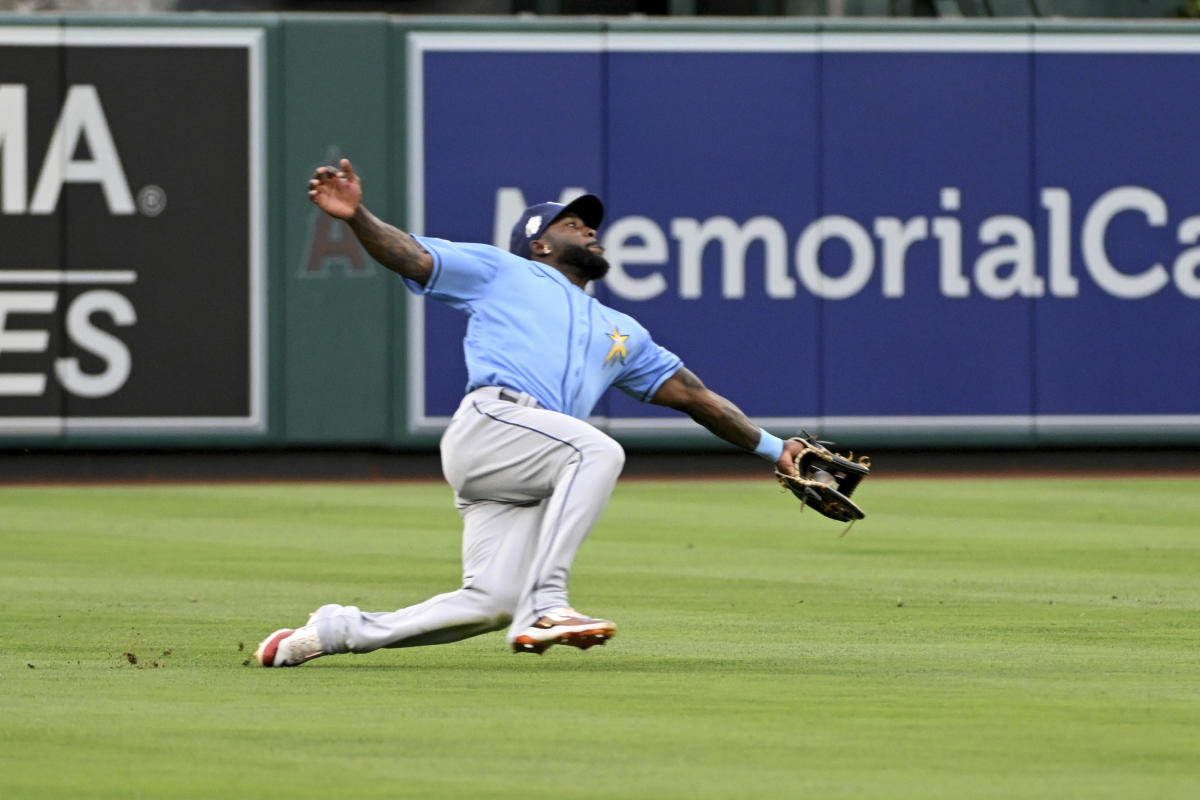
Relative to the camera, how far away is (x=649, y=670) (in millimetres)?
7406

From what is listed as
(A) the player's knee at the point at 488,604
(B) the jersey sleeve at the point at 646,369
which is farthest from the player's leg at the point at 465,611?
(B) the jersey sleeve at the point at 646,369

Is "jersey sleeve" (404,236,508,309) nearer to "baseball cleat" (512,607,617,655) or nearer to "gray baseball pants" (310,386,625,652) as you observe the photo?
"gray baseball pants" (310,386,625,652)

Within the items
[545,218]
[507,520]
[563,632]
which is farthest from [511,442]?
[545,218]

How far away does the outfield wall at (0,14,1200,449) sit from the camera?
A: 18.8m

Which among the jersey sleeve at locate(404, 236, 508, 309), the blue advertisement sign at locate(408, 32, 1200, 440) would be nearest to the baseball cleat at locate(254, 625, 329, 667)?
the jersey sleeve at locate(404, 236, 508, 309)

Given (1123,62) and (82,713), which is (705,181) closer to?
(1123,62)

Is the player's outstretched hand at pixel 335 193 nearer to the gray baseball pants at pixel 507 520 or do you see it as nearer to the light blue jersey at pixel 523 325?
the light blue jersey at pixel 523 325

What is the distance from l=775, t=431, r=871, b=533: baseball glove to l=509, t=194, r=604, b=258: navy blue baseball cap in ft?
3.65

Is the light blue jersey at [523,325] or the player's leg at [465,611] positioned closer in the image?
the player's leg at [465,611]

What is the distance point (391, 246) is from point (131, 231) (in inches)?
474

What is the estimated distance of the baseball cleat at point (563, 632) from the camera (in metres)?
7.04

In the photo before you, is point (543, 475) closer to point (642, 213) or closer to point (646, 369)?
point (646, 369)

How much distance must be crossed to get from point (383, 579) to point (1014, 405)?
976 cm

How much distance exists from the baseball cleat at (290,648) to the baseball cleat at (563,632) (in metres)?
0.67
